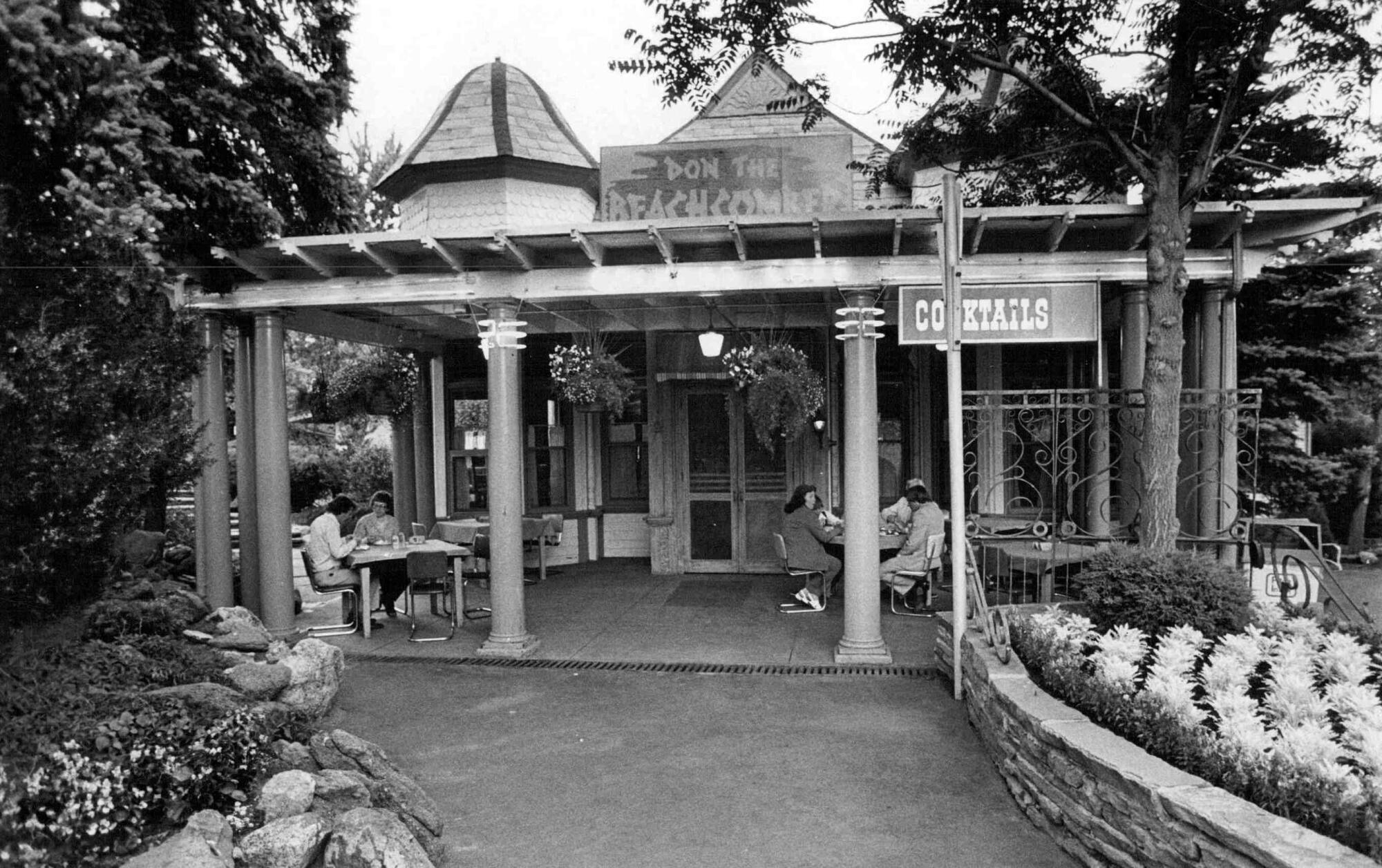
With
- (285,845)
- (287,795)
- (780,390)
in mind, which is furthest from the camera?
(780,390)

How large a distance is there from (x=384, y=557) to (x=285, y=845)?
5417 millimetres

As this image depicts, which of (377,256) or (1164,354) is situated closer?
(1164,354)

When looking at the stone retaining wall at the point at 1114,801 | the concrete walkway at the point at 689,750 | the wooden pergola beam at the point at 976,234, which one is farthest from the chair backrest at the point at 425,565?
the wooden pergola beam at the point at 976,234

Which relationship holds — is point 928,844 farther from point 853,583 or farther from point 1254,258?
point 1254,258

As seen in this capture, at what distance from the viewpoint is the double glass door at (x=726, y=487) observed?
11430 millimetres

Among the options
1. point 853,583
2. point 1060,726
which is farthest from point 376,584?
point 1060,726

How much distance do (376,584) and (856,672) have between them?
5345 mm

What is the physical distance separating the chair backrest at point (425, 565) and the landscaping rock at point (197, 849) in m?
4.81

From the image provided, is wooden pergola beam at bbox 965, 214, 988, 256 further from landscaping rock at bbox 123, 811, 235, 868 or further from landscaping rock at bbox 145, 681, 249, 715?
landscaping rock at bbox 123, 811, 235, 868

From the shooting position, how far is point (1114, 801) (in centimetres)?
368

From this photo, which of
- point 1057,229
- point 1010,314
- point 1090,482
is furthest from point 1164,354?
point 1090,482

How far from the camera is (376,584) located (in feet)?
31.2

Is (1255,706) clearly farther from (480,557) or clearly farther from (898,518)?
(480,557)

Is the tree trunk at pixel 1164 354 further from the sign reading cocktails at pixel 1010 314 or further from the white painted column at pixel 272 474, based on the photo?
the white painted column at pixel 272 474
